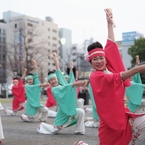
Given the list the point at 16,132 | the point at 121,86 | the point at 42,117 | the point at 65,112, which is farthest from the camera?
the point at 42,117

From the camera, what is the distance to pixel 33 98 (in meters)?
9.55

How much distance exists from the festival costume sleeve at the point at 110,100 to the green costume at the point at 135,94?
19.4 ft

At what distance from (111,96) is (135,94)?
6.14m

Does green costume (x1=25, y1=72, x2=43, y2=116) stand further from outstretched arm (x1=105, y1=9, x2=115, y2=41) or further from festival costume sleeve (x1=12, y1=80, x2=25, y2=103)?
outstretched arm (x1=105, y1=9, x2=115, y2=41)

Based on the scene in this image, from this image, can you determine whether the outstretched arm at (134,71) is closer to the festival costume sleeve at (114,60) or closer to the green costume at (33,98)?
the festival costume sleeve at (114,60)

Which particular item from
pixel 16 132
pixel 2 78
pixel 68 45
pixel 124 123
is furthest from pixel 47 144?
pixel 68 45

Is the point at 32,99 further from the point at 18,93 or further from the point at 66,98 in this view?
the point at 66,98

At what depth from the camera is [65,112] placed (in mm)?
6539

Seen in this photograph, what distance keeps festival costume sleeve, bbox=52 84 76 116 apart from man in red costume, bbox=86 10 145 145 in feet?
8.99

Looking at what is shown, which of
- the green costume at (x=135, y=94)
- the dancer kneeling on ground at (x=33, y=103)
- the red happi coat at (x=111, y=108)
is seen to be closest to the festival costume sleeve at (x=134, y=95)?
the green costume at (x=135, y=94)

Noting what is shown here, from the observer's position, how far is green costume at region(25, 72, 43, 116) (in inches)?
374

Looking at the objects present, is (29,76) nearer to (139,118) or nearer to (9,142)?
(9,142)

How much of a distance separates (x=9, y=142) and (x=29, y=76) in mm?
4259

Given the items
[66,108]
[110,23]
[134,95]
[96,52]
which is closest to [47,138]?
[66,108]
